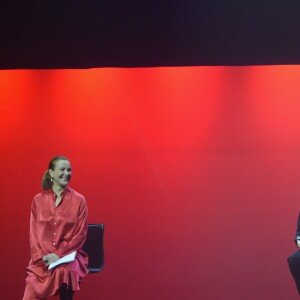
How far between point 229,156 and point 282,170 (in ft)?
1.63

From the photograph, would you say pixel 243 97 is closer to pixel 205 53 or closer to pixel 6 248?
pixel 205 53

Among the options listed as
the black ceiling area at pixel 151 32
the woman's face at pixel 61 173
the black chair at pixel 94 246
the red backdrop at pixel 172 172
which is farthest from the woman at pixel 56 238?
the black ceiling area at pixel 151 32

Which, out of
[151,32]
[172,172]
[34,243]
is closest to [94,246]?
[34,243]

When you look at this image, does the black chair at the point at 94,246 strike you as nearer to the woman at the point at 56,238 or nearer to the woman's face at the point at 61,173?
the woman at the point at 56,238

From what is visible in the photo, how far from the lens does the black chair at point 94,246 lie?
13.6 ft

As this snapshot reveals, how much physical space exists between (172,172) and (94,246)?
104 cm

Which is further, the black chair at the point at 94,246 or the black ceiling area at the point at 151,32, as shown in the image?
the black ceiling area at the point at 151,32

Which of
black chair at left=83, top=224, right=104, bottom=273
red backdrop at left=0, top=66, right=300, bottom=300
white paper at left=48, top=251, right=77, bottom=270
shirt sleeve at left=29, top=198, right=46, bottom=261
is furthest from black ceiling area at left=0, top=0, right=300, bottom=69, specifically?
white paper at left=48, top=251, right=77, bottom=270

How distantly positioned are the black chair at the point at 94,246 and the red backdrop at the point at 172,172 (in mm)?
543

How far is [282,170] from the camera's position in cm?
467

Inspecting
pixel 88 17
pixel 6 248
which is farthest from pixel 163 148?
pixel 6 248

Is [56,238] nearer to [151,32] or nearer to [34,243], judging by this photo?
[34,243]

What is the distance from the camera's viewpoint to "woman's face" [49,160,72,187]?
3717mm

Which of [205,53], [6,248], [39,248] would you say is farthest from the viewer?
[6,248]
